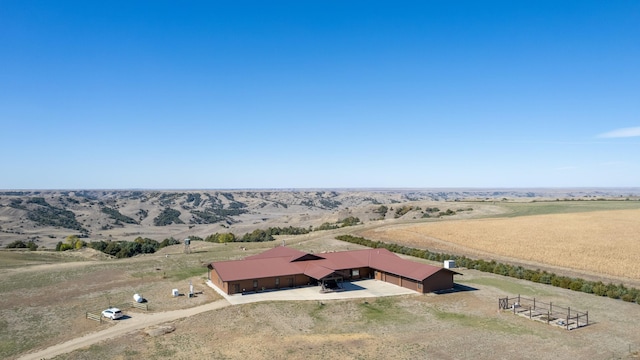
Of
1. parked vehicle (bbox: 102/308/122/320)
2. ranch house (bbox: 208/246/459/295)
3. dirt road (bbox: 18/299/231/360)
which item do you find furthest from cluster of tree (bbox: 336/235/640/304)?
parked vehicle (bbox: 102/308/122/320)

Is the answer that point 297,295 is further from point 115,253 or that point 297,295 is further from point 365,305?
point 115,253

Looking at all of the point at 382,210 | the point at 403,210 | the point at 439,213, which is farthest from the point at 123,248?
the point at 403,210

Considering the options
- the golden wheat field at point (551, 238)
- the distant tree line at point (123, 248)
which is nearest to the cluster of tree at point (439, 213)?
the golden wheat field at point (551, 238)

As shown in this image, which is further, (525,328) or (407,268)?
(407,268)

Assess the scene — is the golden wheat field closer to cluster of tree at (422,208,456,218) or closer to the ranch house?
the ranch house

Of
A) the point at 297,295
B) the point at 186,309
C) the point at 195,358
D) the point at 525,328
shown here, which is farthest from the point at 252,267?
the point at 525,328
